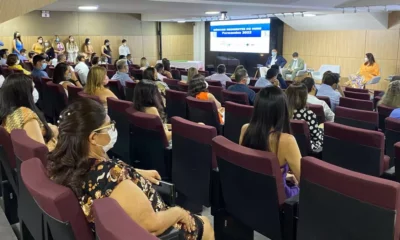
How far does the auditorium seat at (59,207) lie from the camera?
1479 millimetres

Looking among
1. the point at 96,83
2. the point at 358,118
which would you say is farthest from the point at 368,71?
the point at 96,83

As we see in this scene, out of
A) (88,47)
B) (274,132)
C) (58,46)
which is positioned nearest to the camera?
(274,132)

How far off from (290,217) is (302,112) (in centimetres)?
173

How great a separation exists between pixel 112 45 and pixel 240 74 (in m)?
11.8

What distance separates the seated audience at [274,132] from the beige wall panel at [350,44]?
11.2 m

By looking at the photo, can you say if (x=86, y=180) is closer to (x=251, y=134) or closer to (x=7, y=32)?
(x=251, y=134)

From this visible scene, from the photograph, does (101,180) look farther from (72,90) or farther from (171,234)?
(72,90)

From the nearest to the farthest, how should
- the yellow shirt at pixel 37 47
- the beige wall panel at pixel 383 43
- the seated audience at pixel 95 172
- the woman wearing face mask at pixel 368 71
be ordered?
the seated audience at pixel 95 172 < the woman wearing face mask at pixel 368 71 < the beige wall panel at pixel 383 43 < the yellow shirt at pixel 37 47

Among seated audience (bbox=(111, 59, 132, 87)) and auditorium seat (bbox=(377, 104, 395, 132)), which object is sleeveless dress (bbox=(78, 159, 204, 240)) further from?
seated audience (bbox=(111, 59, 132, 87))

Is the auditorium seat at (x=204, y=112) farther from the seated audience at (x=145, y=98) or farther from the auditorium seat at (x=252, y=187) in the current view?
the auditorium seat at (x=252, y=187)

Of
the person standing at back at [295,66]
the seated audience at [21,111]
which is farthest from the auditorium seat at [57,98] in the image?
the person standing at back at [295,66]

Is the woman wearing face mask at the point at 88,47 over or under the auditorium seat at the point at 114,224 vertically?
over

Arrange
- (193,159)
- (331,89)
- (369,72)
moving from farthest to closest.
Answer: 1. (369,72)
2. (331,89)
3. (193,159)

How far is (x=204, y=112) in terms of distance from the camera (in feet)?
14.5
